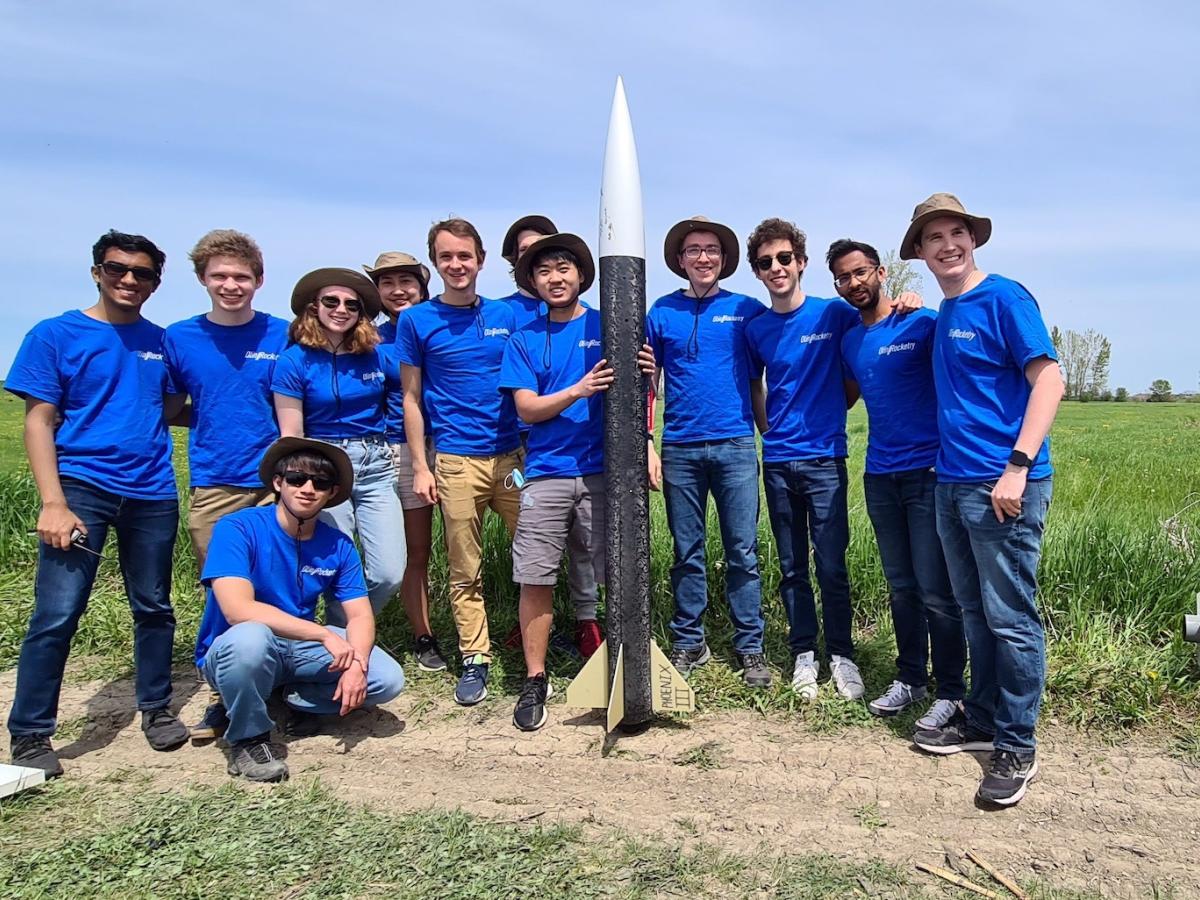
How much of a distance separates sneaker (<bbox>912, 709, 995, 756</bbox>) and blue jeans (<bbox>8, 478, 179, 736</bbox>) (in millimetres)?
4104

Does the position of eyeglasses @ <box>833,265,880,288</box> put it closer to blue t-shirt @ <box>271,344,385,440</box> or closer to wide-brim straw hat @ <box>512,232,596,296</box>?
wide-brim straw hat @ <box>512,232,596,296</box>

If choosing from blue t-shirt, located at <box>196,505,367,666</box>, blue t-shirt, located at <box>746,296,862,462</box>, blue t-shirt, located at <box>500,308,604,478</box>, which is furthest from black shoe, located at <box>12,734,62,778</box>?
blue t-shirt, located at <box>746,296,862,462</box>

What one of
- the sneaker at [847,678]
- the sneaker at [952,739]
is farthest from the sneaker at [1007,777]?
the sneaker at [847,678]

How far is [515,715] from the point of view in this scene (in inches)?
180

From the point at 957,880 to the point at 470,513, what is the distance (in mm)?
3050

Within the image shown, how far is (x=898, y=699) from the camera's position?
4.52 metres

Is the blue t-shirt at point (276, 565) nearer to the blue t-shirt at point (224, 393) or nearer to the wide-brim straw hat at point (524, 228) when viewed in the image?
the blue t-shirt at point (224, 393)

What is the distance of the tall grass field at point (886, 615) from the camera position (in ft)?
14.8

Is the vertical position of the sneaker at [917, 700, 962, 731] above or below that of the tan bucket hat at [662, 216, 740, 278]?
below

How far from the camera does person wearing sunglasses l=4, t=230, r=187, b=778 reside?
4.01 metres

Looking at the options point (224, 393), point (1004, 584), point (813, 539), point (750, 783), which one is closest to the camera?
point (1004, 584)

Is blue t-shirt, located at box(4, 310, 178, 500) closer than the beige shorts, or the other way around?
blue t-shirt, located at box(4, 310, 178, 500)

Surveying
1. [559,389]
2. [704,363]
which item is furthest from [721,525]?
[559,389]

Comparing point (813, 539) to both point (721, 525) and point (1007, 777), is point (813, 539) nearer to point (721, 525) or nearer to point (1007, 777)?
point (721, 525)
